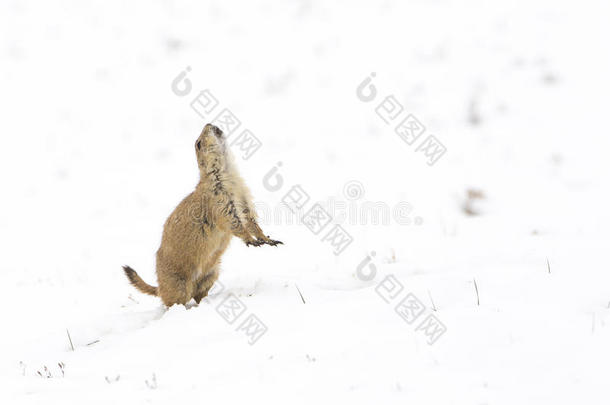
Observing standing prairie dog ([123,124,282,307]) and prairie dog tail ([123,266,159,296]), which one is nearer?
standing prairie dog ([123,124,282,307])

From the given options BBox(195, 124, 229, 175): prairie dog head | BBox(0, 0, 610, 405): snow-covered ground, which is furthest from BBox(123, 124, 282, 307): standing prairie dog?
BBox(0, 0, 610, 405): snow-covered ground

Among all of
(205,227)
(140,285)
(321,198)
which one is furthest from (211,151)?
(321,198)

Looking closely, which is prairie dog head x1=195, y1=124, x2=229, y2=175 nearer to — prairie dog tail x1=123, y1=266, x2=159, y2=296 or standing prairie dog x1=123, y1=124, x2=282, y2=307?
standing prairie dog x1=123, y1=124, x2=282, y2=307

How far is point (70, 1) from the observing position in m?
14.6

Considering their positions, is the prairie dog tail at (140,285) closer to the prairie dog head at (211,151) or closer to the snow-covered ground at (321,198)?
the snow-covered ground at (321,198)

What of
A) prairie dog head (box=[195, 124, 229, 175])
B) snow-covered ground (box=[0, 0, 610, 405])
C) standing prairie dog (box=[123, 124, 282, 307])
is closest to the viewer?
snow-covered ground (box=[0, 0, 610, 405])

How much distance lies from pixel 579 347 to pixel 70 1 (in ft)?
50.0

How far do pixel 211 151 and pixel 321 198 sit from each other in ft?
13.6

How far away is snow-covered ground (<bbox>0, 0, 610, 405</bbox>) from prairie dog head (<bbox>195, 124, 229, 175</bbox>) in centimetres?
104

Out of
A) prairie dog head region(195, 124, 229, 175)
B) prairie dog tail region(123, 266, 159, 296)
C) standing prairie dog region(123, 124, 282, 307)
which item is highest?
prairie dog head region(195, 124, 229, 175)

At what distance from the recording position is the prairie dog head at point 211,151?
14.4ft

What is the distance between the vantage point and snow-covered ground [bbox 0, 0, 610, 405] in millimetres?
2936

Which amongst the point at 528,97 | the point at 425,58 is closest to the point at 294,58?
the point at 425,58

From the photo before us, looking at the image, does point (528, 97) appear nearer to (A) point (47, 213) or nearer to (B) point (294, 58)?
(B) point (294, 58)
